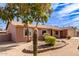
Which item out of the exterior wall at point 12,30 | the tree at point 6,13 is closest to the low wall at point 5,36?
the exterior wall at point 12,30

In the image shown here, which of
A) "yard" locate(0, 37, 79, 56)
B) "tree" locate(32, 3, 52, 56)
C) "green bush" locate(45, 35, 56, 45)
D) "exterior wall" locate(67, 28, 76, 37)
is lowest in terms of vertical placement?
"yard" locate(0, 37, 79, 56)

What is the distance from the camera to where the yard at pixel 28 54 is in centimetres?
857

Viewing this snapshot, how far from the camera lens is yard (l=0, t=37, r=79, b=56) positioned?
28.1ft

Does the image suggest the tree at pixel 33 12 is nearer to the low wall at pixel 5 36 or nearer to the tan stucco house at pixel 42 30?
the tan stucco house at pixel 42 30

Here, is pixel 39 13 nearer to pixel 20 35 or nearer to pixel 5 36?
pixel 20 35

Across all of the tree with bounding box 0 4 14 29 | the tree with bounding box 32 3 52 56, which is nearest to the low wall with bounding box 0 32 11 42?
the tree with bounding box 0 4 14 29

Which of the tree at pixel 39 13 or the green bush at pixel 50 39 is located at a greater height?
the tree at pixel 39 13

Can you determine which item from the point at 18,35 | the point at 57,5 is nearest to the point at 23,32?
the point at 18,35

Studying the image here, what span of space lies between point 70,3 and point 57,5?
0.22m

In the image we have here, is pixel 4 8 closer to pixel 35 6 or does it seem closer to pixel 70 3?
pixel 35 6

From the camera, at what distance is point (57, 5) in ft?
28.3

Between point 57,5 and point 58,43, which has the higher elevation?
point 57,5

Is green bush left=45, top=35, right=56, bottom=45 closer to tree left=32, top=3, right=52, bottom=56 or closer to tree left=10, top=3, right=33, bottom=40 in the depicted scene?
tree left=32, top=3, right=52, bottom=56

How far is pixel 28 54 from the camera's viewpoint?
861 centimetres
